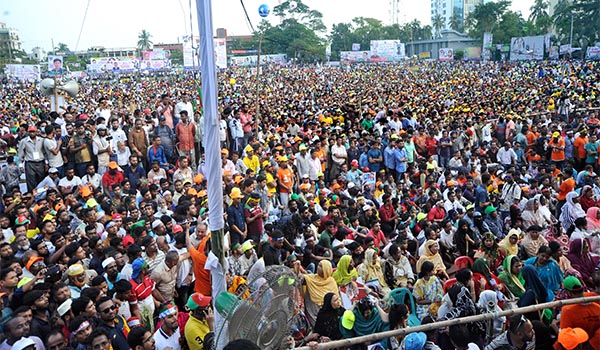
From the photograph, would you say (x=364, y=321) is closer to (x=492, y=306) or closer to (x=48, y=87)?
(x=492, y=306)

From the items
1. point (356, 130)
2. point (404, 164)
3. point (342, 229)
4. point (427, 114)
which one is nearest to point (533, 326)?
point (342, 229)

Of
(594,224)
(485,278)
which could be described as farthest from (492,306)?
(594,224)

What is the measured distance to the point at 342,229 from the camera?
7535mm

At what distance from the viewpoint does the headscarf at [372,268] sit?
21.8ft

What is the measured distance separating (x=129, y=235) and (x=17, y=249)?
4.16 feet

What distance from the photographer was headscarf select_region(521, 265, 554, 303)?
596 cm

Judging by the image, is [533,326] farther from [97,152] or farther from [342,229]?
[97,152]

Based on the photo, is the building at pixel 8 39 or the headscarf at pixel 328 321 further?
the building at pixel 8 39

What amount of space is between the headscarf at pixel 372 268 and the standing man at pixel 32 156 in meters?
5.85

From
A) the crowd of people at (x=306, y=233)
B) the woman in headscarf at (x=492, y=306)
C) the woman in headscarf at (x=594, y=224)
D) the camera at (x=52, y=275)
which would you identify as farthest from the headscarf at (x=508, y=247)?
the camera at (x=52, y=275)

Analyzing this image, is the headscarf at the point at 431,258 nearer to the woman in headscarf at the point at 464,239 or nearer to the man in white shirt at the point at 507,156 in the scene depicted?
the woman in headscarf at the point at 464,239

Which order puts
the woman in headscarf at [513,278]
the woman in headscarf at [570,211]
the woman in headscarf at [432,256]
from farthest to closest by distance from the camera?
the woman in headscarf at [570,211] < the woman in headscarf at [432,256] < the woman in headscarf at [513,278]

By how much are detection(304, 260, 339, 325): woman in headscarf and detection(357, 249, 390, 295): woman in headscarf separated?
67 cm

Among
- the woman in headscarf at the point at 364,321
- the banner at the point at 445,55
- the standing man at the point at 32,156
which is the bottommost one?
the woman in headscarf at the point at 364,321
